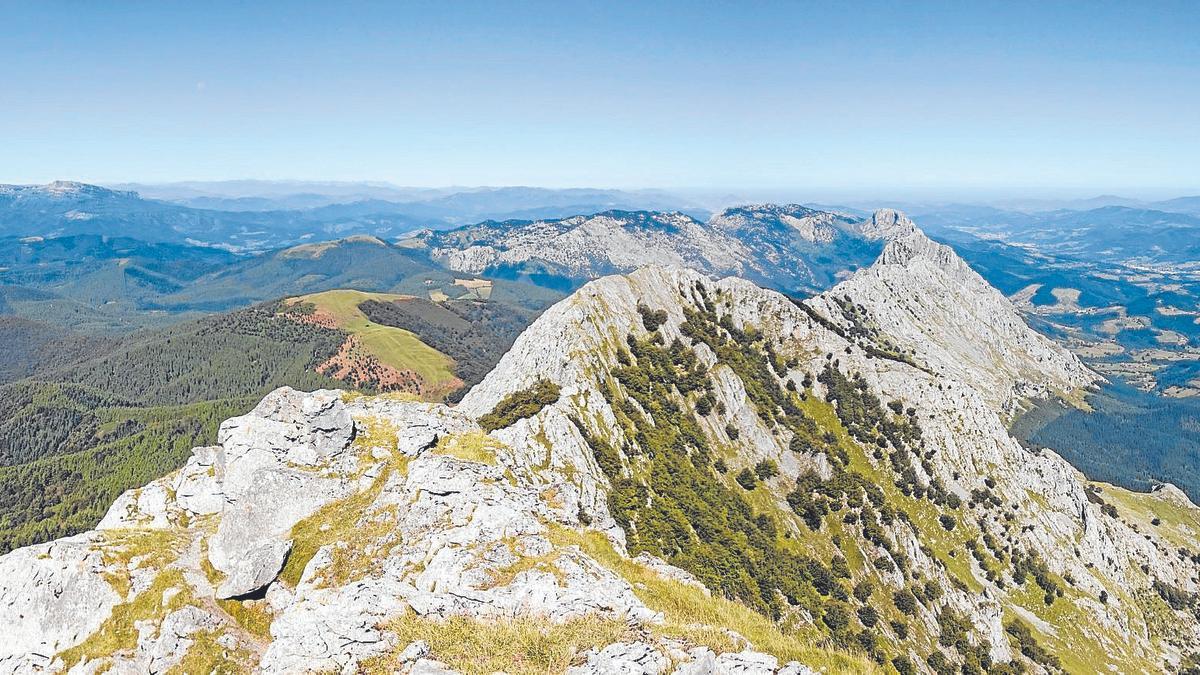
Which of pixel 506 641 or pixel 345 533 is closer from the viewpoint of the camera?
pixel 506 641

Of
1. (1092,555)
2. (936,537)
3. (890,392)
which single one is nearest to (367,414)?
(936,537)

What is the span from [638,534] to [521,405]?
101 ft

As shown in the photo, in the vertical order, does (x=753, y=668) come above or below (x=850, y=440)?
above

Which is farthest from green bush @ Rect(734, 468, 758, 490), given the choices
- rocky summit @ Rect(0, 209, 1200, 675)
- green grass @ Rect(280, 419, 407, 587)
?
green grass @ Rect(280, 419, 407, 587)

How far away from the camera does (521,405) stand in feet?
335

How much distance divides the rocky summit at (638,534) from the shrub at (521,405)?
63 centimetres

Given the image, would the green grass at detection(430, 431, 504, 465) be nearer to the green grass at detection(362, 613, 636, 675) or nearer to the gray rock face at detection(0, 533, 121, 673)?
the green grass at detection(362, 613, 636, 675)

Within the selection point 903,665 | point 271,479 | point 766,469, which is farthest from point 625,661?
point 766,469

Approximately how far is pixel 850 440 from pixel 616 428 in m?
66.7

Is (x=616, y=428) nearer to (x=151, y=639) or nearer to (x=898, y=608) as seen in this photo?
(x=898, y=608)

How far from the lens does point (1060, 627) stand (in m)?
119

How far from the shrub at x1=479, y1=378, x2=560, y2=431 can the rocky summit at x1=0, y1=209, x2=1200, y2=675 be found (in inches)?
24.8

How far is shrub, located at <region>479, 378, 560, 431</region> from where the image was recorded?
97562mm

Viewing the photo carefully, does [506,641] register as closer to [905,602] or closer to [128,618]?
[128,618]
